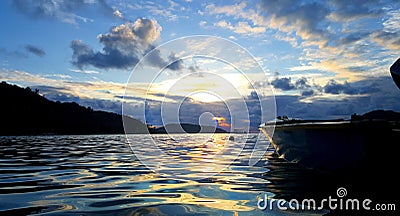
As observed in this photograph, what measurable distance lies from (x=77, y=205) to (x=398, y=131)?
25.2 ft

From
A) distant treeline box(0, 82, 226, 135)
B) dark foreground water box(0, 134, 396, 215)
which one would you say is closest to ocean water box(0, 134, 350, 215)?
dark foreground water box(0, 134, 396, 215)

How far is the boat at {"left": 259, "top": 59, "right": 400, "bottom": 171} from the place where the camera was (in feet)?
23.8

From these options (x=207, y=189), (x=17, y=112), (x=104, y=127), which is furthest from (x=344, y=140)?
(x=104, y=127)

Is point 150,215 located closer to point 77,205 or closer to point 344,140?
point 77,205

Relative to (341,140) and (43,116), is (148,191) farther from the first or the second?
(43,116)

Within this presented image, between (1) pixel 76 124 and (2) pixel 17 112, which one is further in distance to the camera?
(1) pixel 76 124

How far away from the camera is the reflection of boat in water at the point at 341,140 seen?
733 cm

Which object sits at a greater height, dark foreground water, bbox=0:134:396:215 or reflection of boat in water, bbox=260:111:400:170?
reflection of boat in water, bbox=260:111:400:170

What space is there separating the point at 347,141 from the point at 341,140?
0.22 metres

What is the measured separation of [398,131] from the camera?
7.09m

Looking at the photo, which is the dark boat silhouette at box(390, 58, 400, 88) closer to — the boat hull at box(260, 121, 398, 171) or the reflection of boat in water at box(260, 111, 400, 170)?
the reflection of boat in water at box(260, 111, 400, 170)

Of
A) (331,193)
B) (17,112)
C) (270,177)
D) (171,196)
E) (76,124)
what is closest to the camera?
(171,196)

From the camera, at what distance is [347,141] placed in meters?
7.91

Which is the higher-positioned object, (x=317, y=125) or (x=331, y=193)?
(x=317, y=125)
